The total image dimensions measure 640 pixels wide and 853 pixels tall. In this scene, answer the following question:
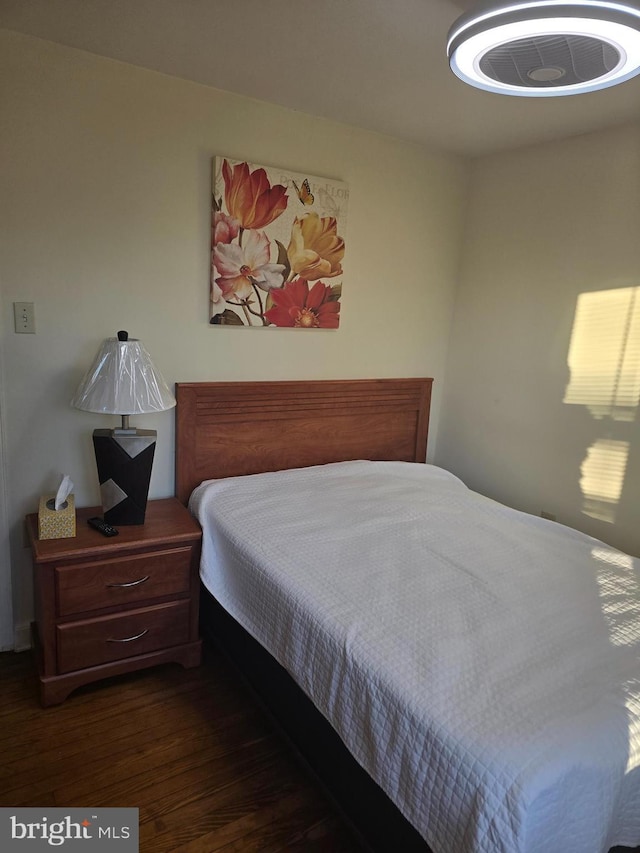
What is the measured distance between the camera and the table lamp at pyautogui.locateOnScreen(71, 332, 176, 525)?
2.01 m

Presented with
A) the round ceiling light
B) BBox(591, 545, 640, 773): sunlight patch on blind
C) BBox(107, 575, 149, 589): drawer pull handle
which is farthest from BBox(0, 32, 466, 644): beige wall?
BBox(591, 545, 640, 773): sunlight patch on blind

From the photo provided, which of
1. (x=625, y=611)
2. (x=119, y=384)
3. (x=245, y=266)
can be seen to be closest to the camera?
(x=625, y=611)

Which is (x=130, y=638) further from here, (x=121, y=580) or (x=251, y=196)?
(x=251, y=196)

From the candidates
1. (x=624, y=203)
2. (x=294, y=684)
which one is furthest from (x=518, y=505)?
(x=294, y=684)

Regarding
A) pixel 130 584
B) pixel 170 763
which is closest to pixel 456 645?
pixel 170 763

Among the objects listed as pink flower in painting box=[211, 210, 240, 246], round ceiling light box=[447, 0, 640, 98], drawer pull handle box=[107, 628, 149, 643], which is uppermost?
round ceiling light box=[447, 0, 640, 98]

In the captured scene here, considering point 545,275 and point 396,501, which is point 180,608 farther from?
point 545,275

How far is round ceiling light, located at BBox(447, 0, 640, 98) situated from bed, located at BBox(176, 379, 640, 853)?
1508mm

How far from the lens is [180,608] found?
2.19 m

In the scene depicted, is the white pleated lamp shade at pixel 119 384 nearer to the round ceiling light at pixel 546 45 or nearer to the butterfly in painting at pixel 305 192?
the butterfly in painting at pixel 305 192

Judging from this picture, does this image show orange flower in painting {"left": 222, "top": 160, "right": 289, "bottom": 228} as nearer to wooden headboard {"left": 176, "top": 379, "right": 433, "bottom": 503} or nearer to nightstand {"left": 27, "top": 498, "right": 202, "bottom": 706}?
wooden headboard {"left": 176, "top": 379, "right": 433, "bottom": 503}

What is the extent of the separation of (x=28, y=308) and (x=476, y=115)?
1996 mm

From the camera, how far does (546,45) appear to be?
1429 millimetres

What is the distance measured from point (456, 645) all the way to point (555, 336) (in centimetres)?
182
